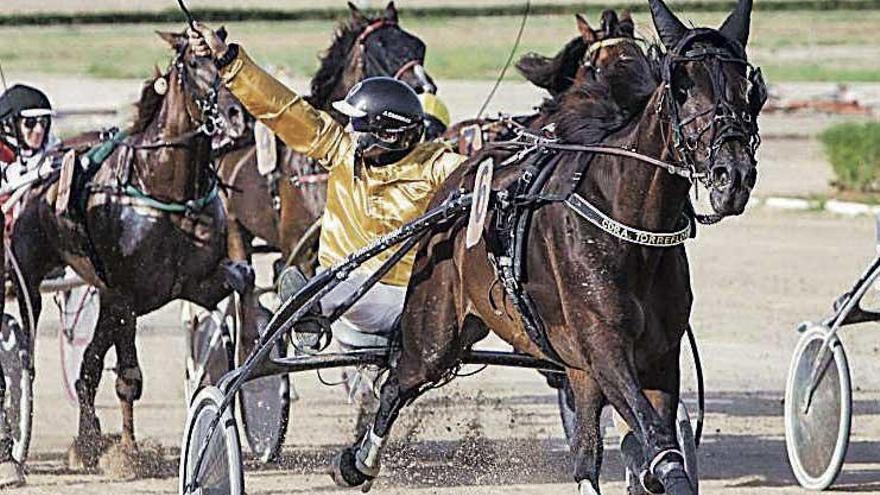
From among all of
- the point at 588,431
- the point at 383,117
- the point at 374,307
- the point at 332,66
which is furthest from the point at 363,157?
the point at 332,66

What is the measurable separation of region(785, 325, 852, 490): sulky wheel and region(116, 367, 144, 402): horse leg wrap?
260cm

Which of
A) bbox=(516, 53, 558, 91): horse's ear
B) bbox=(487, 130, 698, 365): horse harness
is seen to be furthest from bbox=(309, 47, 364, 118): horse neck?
bbox=(487, 130, 698, 365): horse harness

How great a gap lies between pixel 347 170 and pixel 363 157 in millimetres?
70

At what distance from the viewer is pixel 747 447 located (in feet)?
27.1

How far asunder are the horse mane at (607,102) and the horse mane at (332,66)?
11.1 feet

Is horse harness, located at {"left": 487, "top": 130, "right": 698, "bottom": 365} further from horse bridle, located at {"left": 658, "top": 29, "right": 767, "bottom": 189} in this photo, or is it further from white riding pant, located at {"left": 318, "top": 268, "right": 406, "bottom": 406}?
white riding pant, located at {"left": 318, "top": 268, "right": 406, "bottom": 406}

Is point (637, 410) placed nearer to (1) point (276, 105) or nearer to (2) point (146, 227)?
(1) point (276, 105)

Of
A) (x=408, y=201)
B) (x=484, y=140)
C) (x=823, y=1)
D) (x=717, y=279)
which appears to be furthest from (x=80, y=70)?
(x=408, y=201)

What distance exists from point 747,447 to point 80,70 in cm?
3005

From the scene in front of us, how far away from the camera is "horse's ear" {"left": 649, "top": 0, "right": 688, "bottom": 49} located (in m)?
5.21

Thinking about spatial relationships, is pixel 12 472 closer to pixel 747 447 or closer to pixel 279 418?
pixel 279 418

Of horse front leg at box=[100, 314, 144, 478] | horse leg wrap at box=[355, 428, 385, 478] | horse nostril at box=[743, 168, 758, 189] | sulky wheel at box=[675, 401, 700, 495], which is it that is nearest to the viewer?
horse nostril at box=[743, 168, 758, 189]

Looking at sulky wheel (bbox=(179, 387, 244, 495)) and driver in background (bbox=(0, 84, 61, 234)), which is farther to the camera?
driver in background (bbox=(0, 84, 61, 234))

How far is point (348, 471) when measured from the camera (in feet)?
21.4
